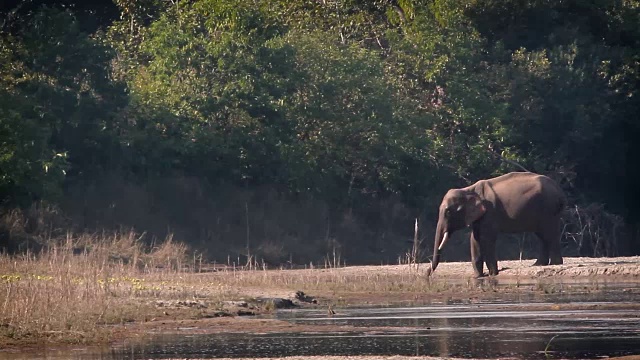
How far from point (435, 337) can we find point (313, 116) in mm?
22582

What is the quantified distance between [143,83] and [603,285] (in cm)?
1736

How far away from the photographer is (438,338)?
1689 cm

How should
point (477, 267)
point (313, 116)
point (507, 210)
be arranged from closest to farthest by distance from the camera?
point (477, 267)
point (507, 210)
point (313, 116)

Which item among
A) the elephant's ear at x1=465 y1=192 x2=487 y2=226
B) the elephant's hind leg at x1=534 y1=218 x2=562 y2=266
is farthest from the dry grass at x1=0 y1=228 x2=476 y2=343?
the elephant's hind leg at x1=534 y1=218 x2=562 y2=266

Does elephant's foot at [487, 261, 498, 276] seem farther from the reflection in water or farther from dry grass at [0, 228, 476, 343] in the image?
the reflection in water

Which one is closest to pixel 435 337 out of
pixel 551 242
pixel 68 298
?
pixel 68 298

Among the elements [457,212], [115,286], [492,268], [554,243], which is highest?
[457,212]

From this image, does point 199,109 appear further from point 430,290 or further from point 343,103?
point 430,290

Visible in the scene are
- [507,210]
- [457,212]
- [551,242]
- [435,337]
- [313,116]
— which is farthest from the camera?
[313,116]

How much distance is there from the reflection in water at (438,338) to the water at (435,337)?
1cm

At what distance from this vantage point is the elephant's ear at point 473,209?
31984mm

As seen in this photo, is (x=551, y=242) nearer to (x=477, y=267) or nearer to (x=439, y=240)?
(x=477, y=267)

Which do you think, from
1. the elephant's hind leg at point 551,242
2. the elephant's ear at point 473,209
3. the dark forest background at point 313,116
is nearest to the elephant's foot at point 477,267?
the elephant's ear at point 473,209

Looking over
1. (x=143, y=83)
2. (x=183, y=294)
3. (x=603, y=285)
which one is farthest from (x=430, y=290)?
(x=143, y=83)
